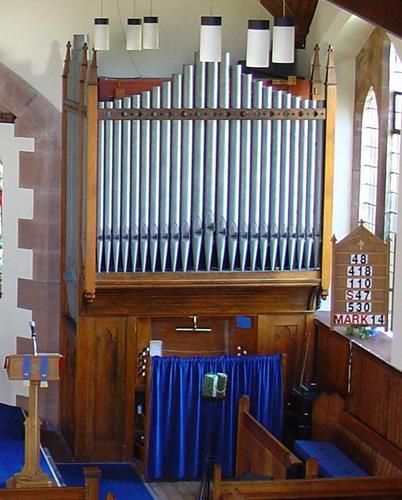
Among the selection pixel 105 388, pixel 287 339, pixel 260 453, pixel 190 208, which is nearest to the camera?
pixel 260 453

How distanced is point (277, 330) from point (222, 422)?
3.48ft

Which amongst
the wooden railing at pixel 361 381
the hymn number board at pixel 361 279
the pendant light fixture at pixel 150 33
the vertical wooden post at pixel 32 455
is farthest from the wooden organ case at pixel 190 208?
the vertical wooden post at pixel 32 455

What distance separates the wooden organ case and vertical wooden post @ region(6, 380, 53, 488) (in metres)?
1.39

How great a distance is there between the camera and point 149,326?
1268 centimetres

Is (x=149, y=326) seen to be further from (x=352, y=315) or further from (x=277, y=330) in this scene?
(x=352, y=315)

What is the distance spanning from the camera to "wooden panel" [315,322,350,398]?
1191 cm

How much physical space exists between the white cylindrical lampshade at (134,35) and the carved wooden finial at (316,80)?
5.83 ft

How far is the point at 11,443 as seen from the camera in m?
12.8

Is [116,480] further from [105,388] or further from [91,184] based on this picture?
[91,184]

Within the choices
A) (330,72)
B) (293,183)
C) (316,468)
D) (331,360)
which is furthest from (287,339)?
(316,468)

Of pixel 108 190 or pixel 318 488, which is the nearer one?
pixel 318 488

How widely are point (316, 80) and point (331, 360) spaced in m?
2.60

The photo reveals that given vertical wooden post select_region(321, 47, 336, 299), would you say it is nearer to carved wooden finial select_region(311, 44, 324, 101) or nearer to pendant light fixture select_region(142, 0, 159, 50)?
carved wooden finial select_region(311, 44, 324, 101)

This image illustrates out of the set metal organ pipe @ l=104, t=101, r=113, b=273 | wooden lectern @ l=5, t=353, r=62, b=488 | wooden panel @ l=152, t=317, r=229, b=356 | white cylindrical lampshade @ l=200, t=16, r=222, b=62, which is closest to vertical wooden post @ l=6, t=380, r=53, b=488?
wooden lectern @ l=5, t=353, r=62, b=488
